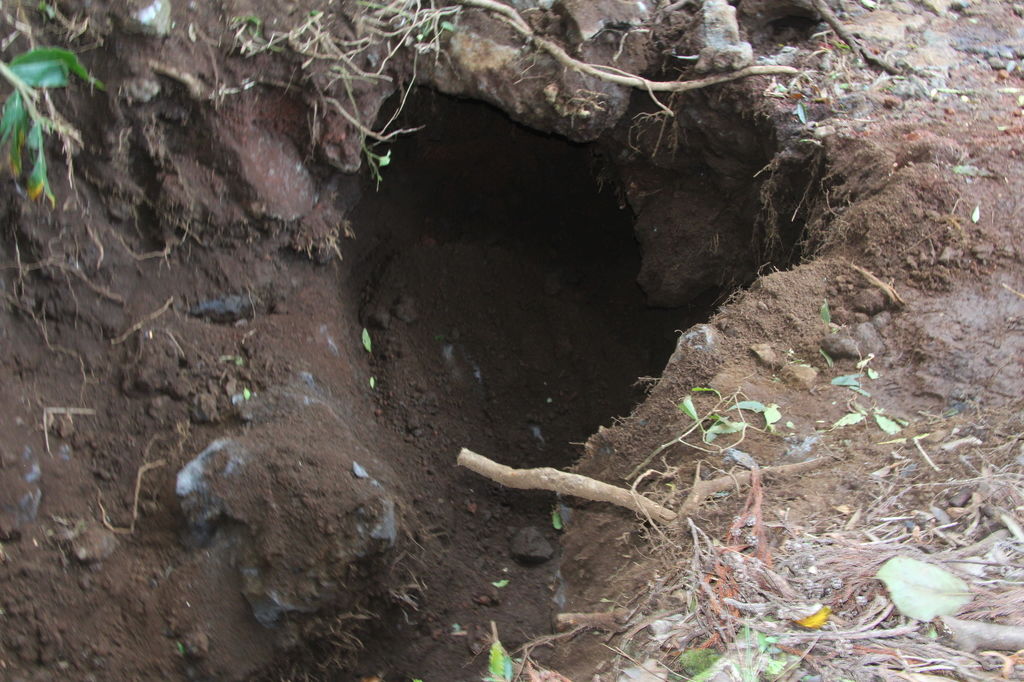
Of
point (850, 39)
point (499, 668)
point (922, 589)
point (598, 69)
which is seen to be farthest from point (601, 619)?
point (850, 39)

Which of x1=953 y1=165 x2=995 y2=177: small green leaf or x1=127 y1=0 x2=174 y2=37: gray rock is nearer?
x1=127 y1=0 x2=174 y2=37: gray rock

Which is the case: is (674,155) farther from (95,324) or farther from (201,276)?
(95,324)

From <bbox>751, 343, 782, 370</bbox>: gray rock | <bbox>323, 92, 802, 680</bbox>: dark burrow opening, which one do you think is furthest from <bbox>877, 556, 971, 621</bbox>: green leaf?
<bbox>323, 92, 802, 680</bbox>: dark burrow opening

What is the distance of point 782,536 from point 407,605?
1.37m

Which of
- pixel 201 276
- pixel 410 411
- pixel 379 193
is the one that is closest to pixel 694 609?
pixel 410 411

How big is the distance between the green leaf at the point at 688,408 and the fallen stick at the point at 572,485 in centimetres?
33

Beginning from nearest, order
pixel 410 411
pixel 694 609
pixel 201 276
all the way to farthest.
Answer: pixel 694 609
pixel 201 276
pixel 410 411

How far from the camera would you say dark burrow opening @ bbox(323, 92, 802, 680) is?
269 cm

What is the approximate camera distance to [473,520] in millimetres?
2887

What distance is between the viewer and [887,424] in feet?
6.53

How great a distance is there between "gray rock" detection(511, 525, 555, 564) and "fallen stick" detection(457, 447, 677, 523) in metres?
0.59

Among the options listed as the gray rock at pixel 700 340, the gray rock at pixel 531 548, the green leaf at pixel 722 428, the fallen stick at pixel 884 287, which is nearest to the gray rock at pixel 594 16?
the gray rock at pixel 700 340

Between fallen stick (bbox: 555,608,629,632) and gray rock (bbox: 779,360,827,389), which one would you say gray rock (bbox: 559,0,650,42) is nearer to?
gray rock (bbox: 779,360,827,389)

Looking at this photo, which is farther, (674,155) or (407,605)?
(674,155)
